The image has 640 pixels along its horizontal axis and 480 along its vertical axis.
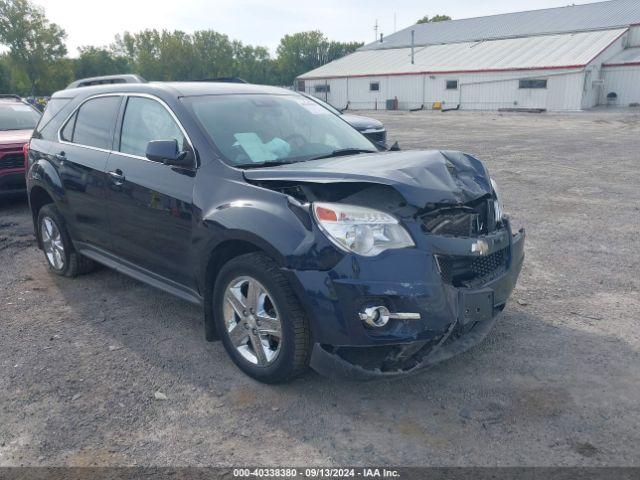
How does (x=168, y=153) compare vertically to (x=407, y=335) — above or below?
above

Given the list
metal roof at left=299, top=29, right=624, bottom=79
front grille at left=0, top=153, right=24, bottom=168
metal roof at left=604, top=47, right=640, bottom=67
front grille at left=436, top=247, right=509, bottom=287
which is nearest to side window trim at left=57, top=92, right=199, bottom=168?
front grille at left=436, top=247, right=509, bottom=287

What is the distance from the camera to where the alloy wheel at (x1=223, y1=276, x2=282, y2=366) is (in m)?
3.21

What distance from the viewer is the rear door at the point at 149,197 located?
3.74 meters

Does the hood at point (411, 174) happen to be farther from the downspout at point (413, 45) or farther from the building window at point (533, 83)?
the downspout at point (413, 45)

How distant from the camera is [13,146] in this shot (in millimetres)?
8109

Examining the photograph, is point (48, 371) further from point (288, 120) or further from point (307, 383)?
point (288, 120)

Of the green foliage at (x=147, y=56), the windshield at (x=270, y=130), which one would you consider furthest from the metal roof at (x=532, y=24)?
the windshield at (x=270, y=130)

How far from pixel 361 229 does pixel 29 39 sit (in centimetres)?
6468

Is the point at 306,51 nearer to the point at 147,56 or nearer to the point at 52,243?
the point at 147,56

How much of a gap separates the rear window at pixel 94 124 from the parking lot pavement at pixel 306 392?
1.41m

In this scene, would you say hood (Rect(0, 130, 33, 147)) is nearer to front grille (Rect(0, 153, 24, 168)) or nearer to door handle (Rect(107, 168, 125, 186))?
front grille (Rect(0, 153, 24, 168))

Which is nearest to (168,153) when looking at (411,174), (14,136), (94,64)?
(411,174)

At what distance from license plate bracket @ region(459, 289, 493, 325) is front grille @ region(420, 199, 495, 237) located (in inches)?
14.3

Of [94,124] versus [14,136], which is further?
[14,136]
